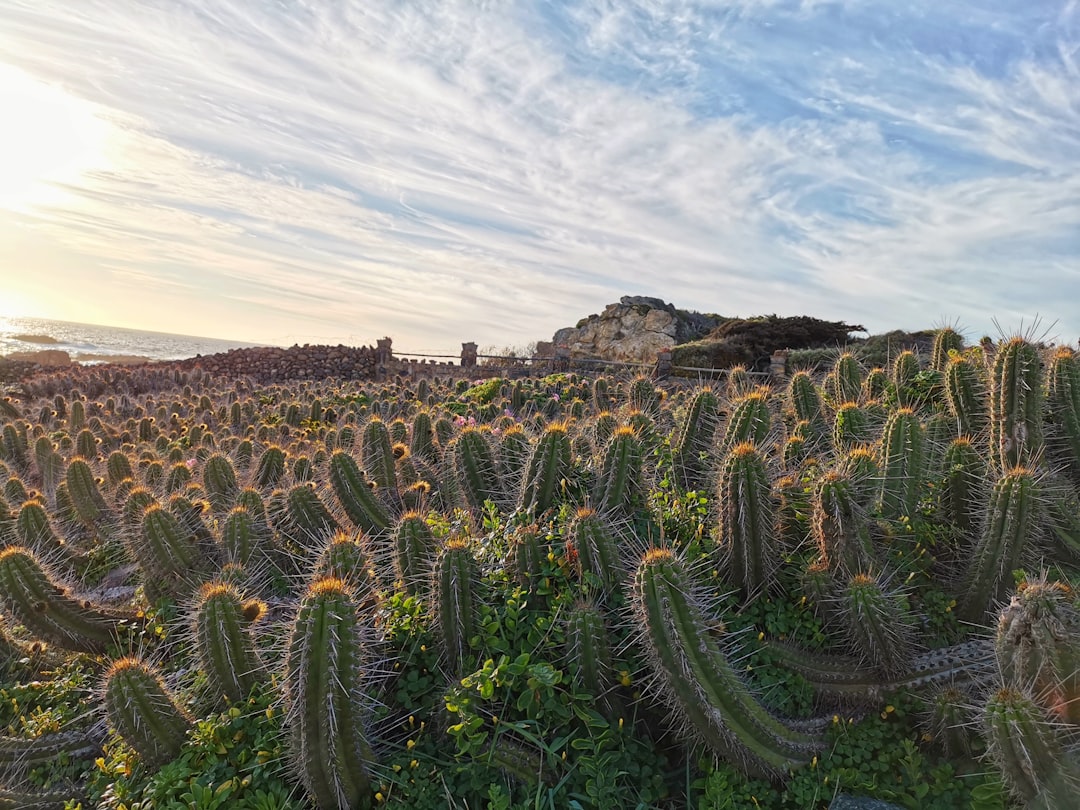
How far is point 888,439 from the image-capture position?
4152 millimetres

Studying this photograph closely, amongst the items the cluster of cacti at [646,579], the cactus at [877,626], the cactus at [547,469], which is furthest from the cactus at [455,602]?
the cactus at [877,626]

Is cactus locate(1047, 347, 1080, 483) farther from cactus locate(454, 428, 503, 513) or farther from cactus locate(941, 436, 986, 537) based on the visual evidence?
cactus locate(454, 428, 503, 513)

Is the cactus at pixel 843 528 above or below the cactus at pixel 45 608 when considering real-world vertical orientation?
above

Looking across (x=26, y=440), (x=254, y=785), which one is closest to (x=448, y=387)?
(x=26, y=440)

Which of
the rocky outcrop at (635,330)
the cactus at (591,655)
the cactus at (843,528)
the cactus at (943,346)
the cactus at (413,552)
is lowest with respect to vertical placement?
the cactus at (591,655)

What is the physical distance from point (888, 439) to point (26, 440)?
11.3m

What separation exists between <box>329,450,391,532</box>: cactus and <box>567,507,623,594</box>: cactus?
2040 millimetres

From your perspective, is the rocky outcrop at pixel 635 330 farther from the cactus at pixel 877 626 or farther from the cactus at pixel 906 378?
the cactus at pixel 877 626

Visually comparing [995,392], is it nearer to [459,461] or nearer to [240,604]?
[459,461]

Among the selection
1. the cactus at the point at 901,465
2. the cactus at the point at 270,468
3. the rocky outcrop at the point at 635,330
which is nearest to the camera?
the cactus at the point at 901,465

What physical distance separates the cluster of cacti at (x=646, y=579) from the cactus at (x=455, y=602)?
0.01 meters

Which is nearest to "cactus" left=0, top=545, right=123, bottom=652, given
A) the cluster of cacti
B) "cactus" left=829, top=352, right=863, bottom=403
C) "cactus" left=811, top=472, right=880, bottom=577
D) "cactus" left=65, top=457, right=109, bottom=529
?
the cluster of cacti

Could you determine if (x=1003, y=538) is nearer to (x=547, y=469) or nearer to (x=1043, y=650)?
(x=1043, y=650)

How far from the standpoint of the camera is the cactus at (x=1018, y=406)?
4.16 meters
